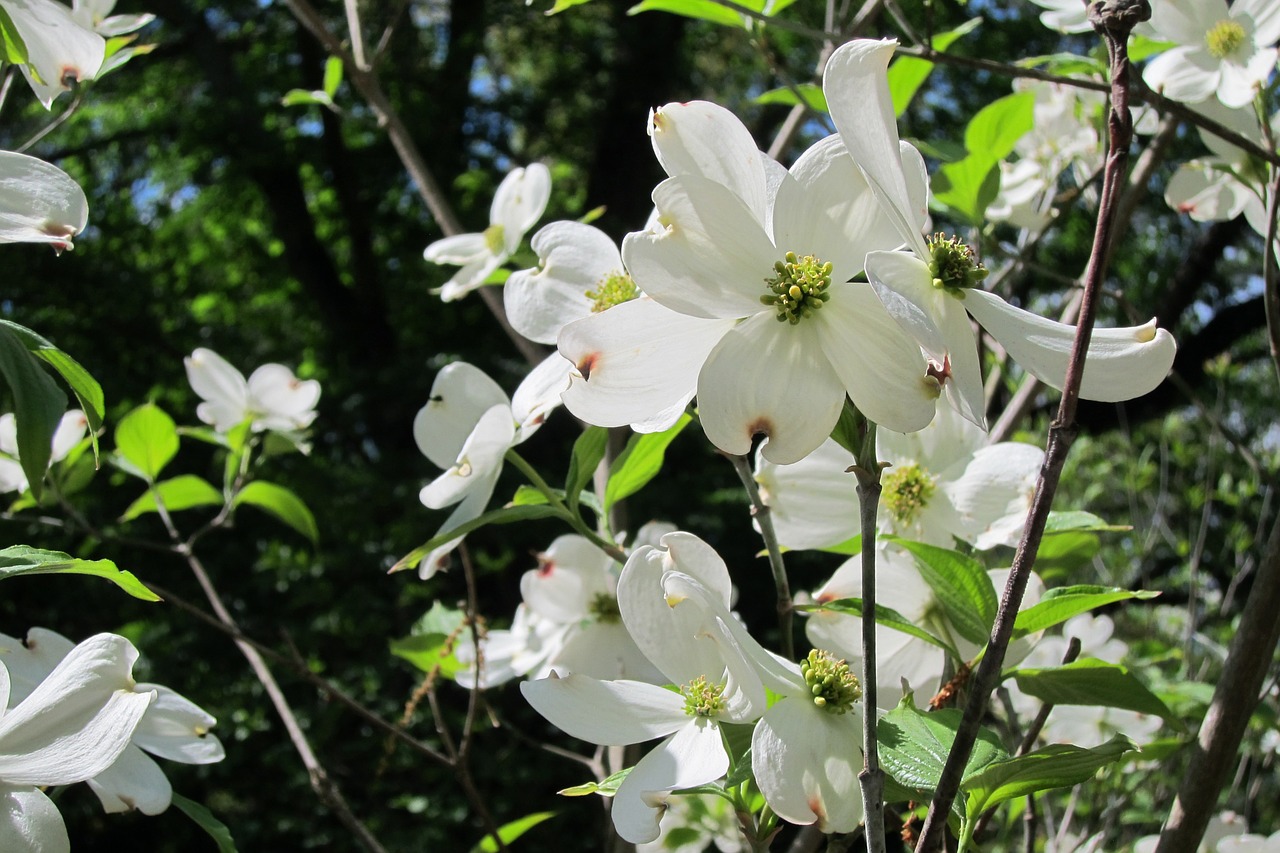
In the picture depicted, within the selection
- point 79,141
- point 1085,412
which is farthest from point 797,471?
point 79,141

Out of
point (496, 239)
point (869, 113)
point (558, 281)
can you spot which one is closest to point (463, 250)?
point (496, 239)

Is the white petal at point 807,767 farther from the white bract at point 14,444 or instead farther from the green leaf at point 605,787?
the white bract at point 14,444

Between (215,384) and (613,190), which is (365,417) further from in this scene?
(215,384)

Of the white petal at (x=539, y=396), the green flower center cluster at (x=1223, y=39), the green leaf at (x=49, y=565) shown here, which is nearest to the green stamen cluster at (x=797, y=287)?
the white petal at (x=539, y=396)

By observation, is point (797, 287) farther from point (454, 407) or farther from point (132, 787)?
point (132, 787)

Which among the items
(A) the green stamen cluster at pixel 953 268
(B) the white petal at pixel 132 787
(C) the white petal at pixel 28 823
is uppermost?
(A) the green stamen cluster at pixel 953 268

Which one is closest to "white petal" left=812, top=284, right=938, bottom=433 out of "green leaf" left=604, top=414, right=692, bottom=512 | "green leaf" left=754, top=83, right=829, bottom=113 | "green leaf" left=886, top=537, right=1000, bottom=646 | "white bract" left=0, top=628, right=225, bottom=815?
"green leaf" left=886, top=537, right=1000, bottom=646
